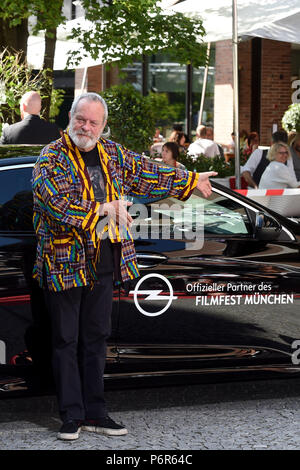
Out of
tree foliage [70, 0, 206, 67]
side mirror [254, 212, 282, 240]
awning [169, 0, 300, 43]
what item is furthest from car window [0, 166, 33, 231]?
tree foliage [70, 0, 206, 67]

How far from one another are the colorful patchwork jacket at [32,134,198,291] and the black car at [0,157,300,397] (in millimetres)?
196

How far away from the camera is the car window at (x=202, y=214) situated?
5391 millimetres

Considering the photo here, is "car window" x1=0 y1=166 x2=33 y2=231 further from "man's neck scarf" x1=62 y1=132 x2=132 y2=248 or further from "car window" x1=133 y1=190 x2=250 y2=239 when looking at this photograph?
"car window" x1=133 y1=190 x2=250 y2=239

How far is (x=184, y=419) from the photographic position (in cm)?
536

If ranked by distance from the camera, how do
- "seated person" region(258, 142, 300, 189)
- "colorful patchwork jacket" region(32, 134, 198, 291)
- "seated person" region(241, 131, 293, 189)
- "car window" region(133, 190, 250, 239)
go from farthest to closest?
"seated person" region(241, 131, 293, 189) < "seated person" region(258, 142, 300, 189) < "car window" region(133, 190, 250, 239) < "colorful patchwork jacket" region(32, 134, 198, 291)

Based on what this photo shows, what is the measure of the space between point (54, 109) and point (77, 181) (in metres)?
12.3

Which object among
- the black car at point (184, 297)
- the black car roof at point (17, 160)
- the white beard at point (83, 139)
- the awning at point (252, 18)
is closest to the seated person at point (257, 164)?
the awning at point (252, 18)

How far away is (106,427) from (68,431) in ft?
0.72

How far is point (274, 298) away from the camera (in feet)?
17.6

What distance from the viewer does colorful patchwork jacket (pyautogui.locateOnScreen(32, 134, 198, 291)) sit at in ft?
15.3

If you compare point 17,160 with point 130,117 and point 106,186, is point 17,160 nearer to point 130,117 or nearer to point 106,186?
point 106,186

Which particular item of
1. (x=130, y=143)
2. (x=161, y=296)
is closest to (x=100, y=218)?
(x=161, y=296)

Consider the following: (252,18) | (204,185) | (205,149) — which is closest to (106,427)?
(204,185)

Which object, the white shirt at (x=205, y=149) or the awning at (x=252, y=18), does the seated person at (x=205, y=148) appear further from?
the awning at (x=252, y=18)
